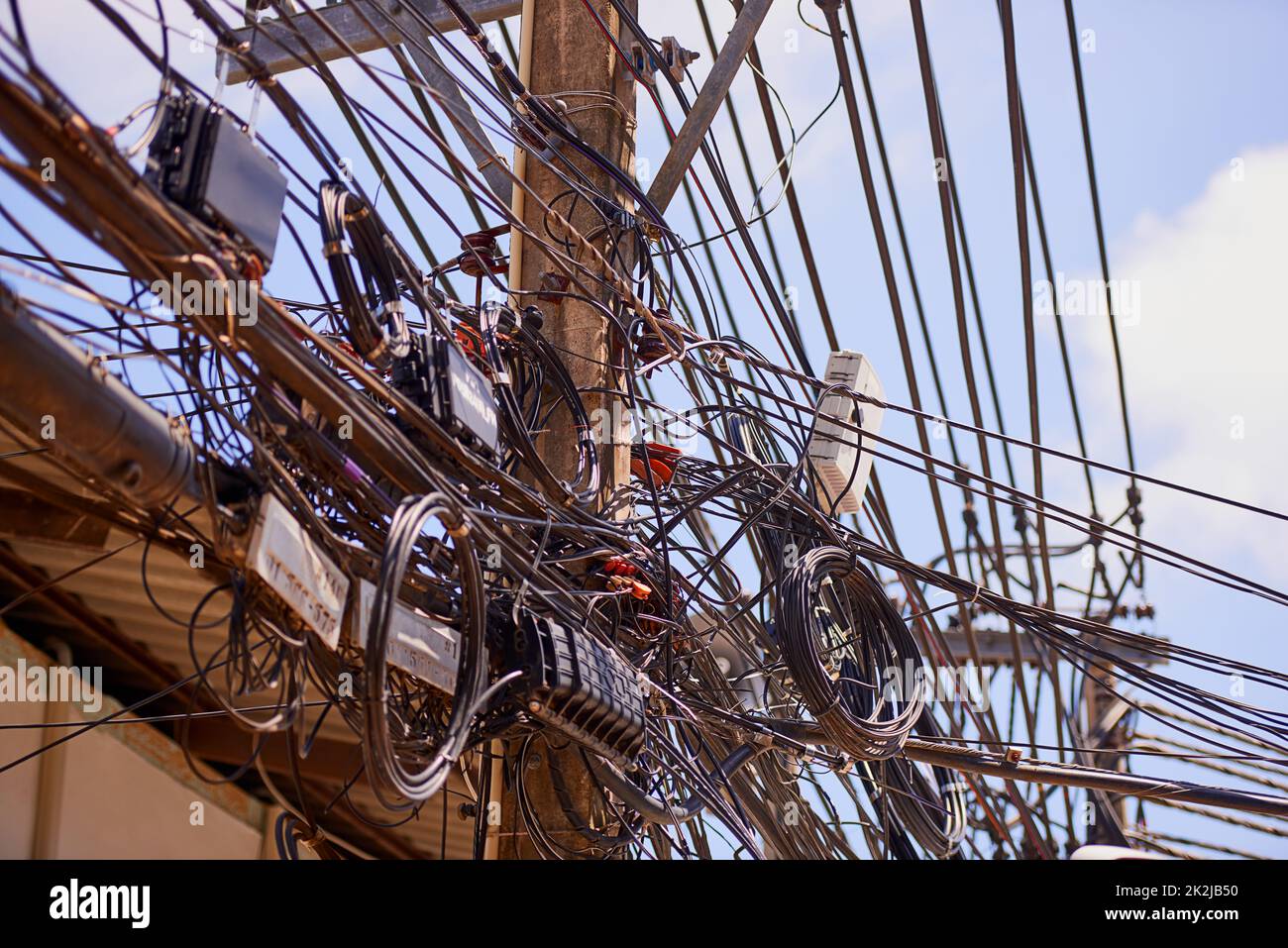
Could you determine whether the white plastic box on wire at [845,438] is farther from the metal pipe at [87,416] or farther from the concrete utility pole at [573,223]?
the metal pipe at [87,416]

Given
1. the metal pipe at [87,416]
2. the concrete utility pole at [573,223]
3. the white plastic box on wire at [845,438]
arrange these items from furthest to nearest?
the white plastic box on wire at [845,438]
the concrete utility pole at [573,223]
the metal pipe at [87,416]

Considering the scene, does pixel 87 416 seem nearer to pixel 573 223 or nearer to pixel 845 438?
pixel 573 223

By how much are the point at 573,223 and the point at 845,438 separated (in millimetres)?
1328

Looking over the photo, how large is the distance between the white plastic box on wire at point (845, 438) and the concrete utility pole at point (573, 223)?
808mm

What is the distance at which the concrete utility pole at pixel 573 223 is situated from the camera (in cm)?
480

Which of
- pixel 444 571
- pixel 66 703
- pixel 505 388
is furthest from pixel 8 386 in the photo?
pixel 66 703

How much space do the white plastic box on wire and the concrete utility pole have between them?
81 cm

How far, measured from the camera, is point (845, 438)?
5.67 m

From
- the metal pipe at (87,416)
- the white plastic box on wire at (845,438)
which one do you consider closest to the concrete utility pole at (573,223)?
→ the white plastic box on wire at (845,438)

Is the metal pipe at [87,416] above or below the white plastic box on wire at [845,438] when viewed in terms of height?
below

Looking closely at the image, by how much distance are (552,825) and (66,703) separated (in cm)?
533

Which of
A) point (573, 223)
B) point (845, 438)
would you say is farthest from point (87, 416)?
point (845, 438)
